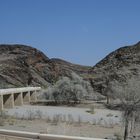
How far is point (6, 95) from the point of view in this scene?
48.0 meters

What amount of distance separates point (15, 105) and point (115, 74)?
2757 cm

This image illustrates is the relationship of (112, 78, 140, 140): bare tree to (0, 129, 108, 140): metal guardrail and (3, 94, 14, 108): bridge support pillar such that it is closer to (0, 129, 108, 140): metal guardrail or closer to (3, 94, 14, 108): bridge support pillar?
(0, 129, 108, 140): metal guardrail

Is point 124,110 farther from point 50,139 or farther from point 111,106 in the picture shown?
point 111,106

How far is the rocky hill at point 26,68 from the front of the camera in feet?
277

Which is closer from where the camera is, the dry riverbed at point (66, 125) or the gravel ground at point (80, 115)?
the dry riverbed at point (66, 125)

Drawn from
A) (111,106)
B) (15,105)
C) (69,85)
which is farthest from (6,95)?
(111,106)

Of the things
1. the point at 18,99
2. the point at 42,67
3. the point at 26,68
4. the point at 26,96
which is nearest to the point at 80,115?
the point at 18,99

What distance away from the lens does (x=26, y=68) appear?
3511 inches

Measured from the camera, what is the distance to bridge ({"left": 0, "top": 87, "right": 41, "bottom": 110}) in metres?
46.1

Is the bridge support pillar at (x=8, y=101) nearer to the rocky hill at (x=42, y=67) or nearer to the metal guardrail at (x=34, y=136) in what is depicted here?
the rocky hill at (x=42, y=67)

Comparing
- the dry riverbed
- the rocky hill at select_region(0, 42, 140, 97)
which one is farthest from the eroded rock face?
the dry riverbed

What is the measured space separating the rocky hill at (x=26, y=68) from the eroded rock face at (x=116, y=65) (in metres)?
9.78

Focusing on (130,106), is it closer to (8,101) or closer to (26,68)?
(8,101)

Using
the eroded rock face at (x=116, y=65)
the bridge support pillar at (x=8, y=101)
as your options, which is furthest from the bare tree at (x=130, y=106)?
the eroded rock face at (x=116, y=65)
